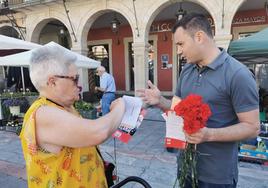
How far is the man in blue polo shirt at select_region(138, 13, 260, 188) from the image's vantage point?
1.42 meters

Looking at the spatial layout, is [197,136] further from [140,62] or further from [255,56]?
[140,62]

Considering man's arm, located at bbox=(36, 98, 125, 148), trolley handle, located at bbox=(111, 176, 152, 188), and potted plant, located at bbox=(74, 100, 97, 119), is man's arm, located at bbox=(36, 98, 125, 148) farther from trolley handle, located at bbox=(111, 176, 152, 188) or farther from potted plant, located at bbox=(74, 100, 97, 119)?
potted plant, located at bbox=(74, 100, 97, 119)

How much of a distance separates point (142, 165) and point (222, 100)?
3.08m

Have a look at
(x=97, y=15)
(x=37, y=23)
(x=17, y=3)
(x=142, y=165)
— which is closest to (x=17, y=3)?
(x=17, y=3)

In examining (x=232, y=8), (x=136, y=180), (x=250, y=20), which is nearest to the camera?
(x=136, y=180)

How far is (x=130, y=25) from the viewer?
9.91 m

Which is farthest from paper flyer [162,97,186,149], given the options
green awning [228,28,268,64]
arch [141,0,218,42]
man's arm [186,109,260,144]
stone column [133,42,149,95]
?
stone column [133,42,149,95]

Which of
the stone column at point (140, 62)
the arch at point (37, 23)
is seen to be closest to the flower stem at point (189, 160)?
the stone column at point (140, 62)

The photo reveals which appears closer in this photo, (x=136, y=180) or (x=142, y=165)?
(x=136, y=180)

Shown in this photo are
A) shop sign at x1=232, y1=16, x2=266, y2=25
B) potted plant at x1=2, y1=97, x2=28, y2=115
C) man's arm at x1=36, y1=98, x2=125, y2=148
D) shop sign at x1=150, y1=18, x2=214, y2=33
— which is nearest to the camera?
man's arm at x1=36, y1=98, x2=125, y2=148

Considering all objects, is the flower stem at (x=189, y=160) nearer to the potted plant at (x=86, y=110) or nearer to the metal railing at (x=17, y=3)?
the potted plant at (x=86, y=110)

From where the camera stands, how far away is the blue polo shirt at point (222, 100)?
4.68ft

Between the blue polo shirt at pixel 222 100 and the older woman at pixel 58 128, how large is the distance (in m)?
0.56

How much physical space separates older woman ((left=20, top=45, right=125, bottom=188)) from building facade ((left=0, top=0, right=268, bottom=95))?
7269 mm
